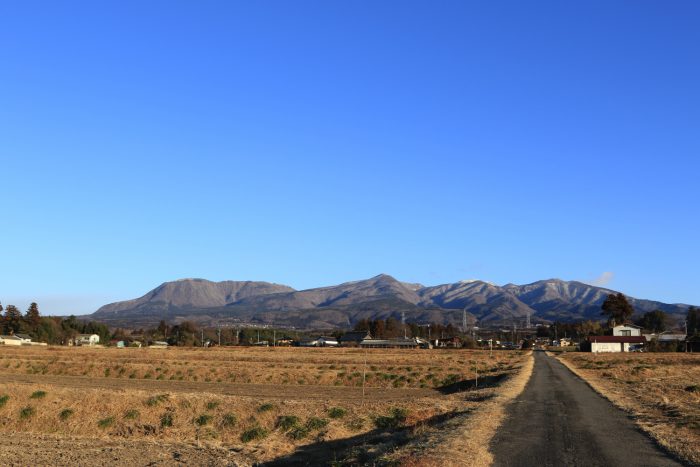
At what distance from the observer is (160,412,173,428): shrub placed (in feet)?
99.2

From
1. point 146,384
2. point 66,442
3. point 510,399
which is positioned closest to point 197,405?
point 66,442

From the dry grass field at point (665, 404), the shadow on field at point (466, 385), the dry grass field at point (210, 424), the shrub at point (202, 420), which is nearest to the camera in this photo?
the dry grass field at point (665, 404)

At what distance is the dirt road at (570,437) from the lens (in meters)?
17.2

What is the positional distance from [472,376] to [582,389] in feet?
57.4

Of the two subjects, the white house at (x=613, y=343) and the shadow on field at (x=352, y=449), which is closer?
the shadow on field at (x=352, y=449)

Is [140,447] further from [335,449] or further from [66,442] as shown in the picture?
[335,449]

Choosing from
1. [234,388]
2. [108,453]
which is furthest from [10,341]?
[108,453]

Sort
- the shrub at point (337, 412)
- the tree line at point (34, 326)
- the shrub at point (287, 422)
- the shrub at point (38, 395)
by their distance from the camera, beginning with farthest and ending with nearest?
the tree line at point (34, 326) < the shrub at point (38, 395) < the shrub at point (337, 412) < the shrub at point (287, 422)

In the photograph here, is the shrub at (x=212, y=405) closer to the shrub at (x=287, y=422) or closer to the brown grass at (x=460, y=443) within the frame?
the shrub at (x=287, y=422)

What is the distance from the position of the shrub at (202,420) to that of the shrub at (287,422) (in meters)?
3.45

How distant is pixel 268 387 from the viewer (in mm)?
51156

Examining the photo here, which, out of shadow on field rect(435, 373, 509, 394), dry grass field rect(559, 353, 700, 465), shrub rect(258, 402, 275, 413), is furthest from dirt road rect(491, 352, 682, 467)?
shadow on field rect(435, 373, 509, 394)

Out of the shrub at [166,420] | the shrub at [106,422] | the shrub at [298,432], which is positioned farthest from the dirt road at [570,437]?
the shrub at [106,422]

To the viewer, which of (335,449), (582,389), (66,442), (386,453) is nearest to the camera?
(386,453)
